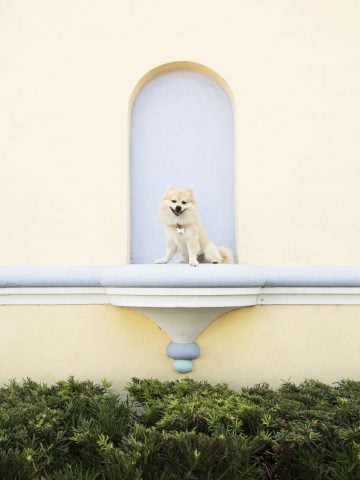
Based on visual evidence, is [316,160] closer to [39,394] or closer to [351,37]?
[351,37]

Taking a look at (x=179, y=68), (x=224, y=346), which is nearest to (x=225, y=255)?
(x=224, y=346)

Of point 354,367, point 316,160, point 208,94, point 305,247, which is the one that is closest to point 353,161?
point 316,160

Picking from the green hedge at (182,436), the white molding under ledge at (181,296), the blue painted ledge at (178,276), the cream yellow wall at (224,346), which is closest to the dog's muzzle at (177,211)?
the blue painted ledge at (178,276)

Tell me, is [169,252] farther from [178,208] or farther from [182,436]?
[182,436]

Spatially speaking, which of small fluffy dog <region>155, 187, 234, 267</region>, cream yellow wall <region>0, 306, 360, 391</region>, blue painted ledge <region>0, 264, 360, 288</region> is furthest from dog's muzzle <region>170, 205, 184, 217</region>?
cream yellow wall <region>0, 306, 360, 391</region>

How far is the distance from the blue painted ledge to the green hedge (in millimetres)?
750

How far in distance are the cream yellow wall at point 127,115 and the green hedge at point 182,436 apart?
4.11 ft

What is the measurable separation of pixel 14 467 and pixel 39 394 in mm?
924

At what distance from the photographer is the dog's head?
3.98m

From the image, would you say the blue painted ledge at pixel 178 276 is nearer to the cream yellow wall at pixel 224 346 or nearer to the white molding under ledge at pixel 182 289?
the white molding under ledge at pixel 182 289

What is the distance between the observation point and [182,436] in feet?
9.41

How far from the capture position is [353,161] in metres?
4.37

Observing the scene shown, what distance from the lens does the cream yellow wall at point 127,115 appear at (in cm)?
438

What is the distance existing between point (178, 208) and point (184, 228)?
18cm
